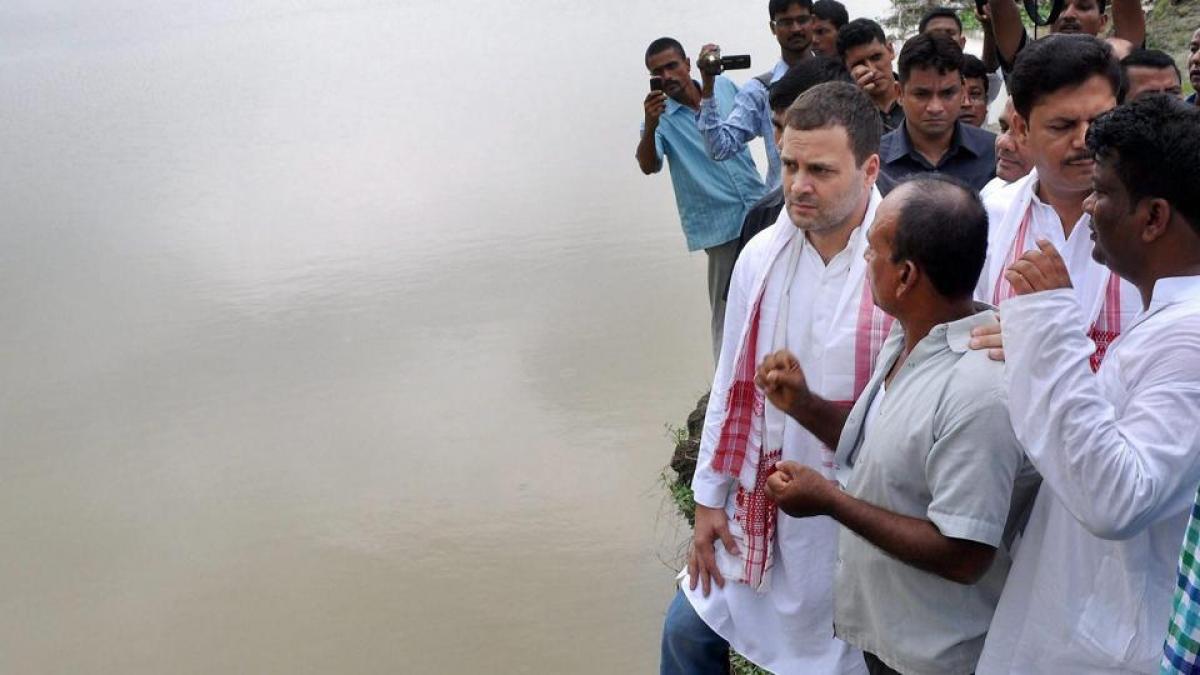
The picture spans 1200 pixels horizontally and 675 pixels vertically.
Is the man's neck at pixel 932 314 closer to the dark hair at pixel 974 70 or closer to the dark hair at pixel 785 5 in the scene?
the dark hair at pixel 974 70

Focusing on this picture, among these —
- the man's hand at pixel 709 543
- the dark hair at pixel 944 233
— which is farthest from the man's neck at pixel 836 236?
the man's hand at pixel 709 543

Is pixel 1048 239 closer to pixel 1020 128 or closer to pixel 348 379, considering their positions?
pixel 1020 128

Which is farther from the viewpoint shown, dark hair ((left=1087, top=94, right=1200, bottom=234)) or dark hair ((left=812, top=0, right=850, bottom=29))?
dark hair ((left=812, top=0, right=850, bottom=29))

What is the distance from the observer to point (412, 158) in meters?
11.6

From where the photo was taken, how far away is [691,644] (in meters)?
2.66

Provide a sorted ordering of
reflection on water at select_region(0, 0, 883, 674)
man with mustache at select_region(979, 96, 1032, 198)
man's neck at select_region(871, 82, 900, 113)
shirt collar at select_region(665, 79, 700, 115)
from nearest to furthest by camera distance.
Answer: man with mustache at select_region(979, 96, 1032, 198) < man's neck at select_region(871, 82, 900, 113) < shirt collar at select_region(665, 79, 700, 115) < reflection on water at select_region(0, 0, 883, 674)

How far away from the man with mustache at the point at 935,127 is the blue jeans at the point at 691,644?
1385 mm

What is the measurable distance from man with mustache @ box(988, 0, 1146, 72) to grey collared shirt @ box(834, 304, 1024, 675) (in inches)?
99.3

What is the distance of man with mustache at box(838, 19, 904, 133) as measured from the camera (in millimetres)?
4051

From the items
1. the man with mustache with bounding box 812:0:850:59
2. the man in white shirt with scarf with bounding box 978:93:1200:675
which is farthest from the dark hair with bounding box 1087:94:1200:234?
the man with mustache with bounding box 812:0:850:59

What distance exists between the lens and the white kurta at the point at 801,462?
7.87ft

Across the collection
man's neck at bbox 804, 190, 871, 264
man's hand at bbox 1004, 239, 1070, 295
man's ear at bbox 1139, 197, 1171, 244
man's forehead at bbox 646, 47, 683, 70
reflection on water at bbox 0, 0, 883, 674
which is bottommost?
reflection on water at bbox 0, 0, 883, 674

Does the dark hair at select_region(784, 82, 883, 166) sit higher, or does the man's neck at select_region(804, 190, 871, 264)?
the dark hair at select_region(784, 82, 883, 166)

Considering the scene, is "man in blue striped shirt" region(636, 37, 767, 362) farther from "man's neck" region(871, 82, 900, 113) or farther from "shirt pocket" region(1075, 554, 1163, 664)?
"shirt pocket" region(1075, 554, 1163, 664)
